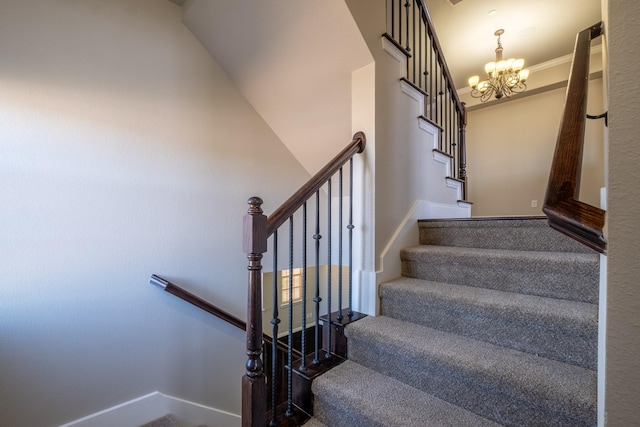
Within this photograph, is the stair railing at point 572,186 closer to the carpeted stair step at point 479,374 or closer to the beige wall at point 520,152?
the carpeted stair step at point 479,374

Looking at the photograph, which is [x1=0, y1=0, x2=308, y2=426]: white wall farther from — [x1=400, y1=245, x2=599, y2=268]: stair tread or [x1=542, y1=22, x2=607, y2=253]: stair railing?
[x1=542, y1=22, x2=607, y2=253]: stair railing

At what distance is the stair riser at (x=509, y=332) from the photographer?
960 millimetres

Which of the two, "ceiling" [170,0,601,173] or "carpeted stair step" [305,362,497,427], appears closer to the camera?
"carpeted stair step" [305,362,497,427]

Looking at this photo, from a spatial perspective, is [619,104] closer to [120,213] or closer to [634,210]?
[634,210]

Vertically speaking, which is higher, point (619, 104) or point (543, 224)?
point (619, 104)

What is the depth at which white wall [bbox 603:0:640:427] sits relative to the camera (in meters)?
0.44

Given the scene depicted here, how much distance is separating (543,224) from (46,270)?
2.86m

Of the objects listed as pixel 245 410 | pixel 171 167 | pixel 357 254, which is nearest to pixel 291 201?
pixel 357 254

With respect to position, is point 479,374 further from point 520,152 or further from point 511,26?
point 520,152

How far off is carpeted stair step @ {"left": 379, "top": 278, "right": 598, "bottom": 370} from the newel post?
0.78 meters

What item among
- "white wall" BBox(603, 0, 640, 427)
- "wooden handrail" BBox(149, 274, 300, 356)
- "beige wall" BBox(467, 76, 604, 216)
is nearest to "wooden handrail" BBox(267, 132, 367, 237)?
"white wall" BBox(603, 0, 640, 427)

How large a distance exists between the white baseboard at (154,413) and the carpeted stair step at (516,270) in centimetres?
201

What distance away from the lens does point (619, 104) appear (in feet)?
1.48

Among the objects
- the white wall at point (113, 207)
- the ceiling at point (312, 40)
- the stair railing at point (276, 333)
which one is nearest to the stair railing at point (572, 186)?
the stair railing at point (276, 333)
